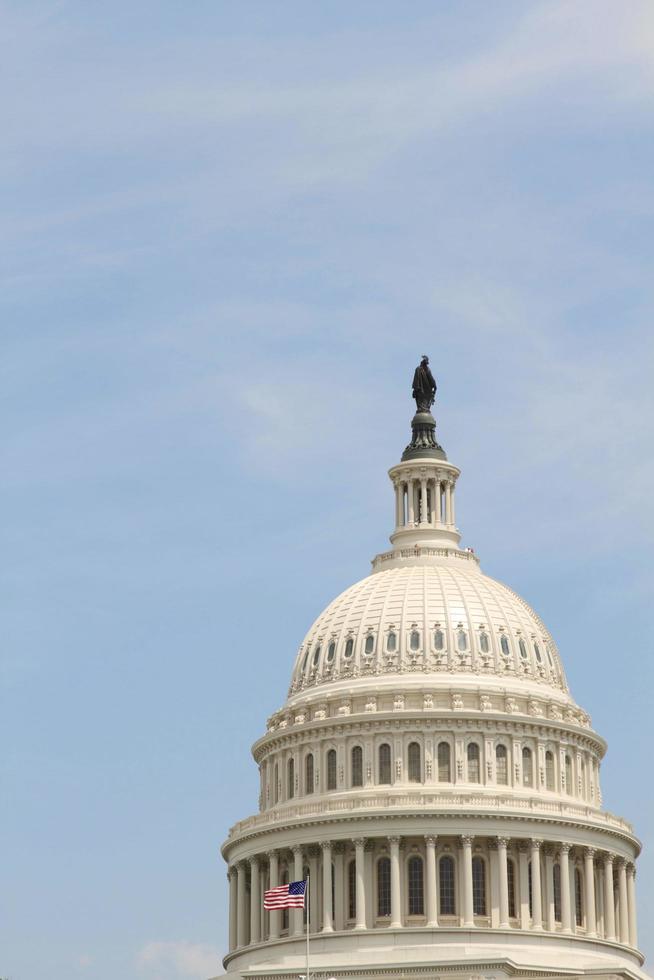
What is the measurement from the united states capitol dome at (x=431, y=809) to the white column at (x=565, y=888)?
0.11 metres

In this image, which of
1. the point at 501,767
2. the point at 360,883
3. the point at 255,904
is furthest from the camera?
the point at 255,904

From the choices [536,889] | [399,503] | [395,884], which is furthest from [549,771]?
[399,503]

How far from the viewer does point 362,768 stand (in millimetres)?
145875

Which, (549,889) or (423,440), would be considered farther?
(423,440)

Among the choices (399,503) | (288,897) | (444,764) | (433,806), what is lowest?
(288,897)

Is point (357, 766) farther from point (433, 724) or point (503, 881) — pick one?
point (503, 881)

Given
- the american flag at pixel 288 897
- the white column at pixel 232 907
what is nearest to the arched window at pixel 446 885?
the american flag at pixel 288 897

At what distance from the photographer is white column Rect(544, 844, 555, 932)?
141625 millimetres

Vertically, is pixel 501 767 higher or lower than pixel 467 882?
higher

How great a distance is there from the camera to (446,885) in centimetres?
14175

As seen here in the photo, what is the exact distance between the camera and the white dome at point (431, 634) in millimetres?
149000

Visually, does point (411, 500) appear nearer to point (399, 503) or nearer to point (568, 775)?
point (399, 503)

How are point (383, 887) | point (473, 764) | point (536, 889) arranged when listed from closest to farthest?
point (536, 889) < point (383, 887) < point (473, 764)

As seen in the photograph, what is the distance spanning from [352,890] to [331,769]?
26.4 ft
